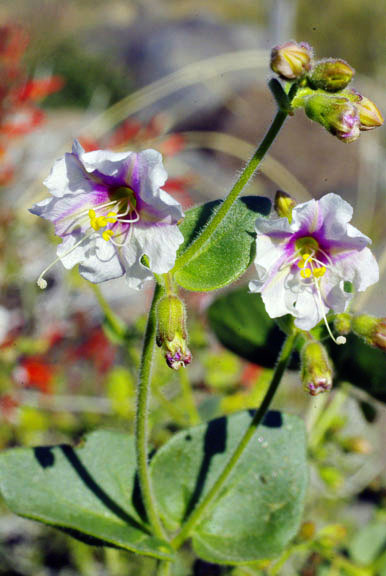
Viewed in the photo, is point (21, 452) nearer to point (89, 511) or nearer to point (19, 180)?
point (89, 511)

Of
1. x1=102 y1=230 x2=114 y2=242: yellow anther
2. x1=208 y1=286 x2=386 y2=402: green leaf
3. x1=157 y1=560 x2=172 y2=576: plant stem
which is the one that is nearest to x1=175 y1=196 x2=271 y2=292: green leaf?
x1=102 y1=230 x2=114 y2=242: yellow anther

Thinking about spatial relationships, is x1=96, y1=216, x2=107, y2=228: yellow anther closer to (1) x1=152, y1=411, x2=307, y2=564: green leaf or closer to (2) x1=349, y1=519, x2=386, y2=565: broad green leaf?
(1) x1=152, y1=411, x2=307, y2=564: green leaf

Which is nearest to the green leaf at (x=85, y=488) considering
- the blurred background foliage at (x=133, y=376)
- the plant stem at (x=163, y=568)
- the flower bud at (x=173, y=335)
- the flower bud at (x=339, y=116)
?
the plant stem at (x=163, y=568)

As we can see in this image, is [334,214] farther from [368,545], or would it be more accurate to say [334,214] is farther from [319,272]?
[368,545]

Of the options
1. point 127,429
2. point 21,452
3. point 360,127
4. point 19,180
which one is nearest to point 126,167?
point 360,127

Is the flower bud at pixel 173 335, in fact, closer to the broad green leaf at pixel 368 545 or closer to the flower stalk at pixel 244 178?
the flower stalk at pixel 244 178
